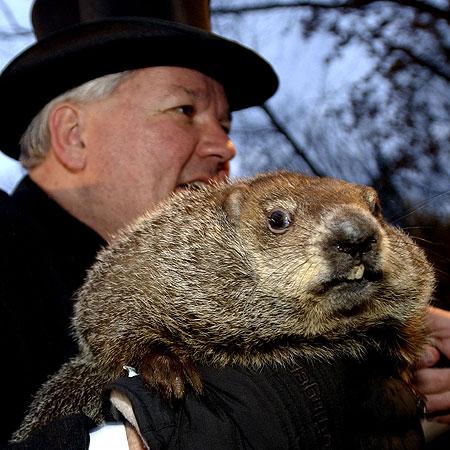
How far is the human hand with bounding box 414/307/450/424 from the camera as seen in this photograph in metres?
3.52

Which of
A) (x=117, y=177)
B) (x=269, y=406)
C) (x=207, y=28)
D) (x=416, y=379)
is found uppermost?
(x=207, y=28)

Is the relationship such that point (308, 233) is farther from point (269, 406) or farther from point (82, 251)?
point (82, 251)

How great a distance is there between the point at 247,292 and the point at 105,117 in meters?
2.01

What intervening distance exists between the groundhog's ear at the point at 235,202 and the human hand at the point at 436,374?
1.48m

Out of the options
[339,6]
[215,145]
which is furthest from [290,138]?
[215,145]

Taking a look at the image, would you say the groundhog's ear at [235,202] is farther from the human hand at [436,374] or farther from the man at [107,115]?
the human hand at [436,374]

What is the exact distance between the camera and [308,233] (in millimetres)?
2416

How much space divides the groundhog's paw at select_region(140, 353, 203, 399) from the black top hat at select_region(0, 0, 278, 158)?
2.23 metres

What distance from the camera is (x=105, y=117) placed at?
13.0 ft

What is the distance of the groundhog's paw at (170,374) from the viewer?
2205 mm

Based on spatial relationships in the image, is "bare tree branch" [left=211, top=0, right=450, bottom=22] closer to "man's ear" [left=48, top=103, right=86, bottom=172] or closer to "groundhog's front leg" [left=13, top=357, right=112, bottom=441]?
"man's ear" [left=48, top=103, right=86, bottom=172]

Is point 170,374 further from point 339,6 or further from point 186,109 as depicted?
point 339,6

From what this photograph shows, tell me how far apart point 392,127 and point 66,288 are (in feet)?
14.4

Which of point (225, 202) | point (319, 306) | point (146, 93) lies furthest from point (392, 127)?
point (319, 306)
